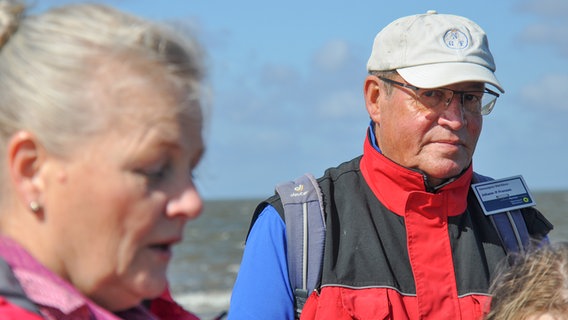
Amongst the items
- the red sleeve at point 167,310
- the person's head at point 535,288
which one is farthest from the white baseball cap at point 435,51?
the red sleeve at point 167,310

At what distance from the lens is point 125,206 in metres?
1.54

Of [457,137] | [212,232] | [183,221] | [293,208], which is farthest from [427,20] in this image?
[212,232]

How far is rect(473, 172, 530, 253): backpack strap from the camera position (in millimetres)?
3393

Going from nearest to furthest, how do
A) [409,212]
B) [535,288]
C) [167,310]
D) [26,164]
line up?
[26,164] → [167,310] → [535,288] → [409,212]

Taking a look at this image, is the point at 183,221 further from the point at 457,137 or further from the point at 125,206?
the point at 457,137

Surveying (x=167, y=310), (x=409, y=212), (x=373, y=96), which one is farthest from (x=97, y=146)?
(x=373, y=96)

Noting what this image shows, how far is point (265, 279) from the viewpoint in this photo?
3.22 metres

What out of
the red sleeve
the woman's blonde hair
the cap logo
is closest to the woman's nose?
the woman's blonde hair

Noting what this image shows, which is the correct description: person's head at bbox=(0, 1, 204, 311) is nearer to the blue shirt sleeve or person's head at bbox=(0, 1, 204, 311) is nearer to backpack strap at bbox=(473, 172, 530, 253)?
the blue shirt sleeve

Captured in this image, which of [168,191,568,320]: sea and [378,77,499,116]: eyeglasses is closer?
[378,77,499,116]: eyeglasses

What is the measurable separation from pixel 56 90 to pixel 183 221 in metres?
0.31

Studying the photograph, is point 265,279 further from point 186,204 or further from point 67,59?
point 67,59

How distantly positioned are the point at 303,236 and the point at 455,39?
94 cm

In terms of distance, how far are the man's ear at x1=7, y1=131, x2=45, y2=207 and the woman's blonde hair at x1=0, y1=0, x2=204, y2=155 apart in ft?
0.05
